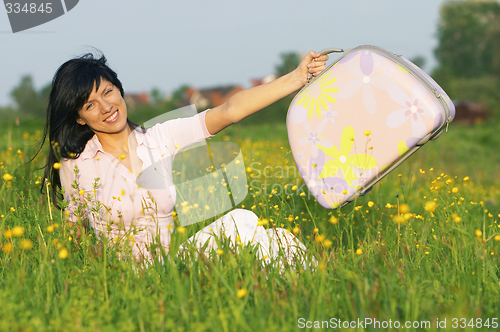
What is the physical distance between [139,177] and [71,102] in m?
0.72

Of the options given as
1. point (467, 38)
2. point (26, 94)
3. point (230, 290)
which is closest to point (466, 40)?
point (467, 38)

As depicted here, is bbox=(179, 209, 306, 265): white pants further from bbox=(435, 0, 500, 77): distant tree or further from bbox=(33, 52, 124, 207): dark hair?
bbox=(435, 0, 500, 77): distant tree

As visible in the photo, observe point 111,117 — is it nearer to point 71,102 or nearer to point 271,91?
point 71,102

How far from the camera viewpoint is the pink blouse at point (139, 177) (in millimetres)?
2871

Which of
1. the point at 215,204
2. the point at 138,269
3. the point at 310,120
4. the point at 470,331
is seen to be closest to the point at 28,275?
the point at 138,269

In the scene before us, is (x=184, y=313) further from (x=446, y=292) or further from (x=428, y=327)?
(x=446, y=292)

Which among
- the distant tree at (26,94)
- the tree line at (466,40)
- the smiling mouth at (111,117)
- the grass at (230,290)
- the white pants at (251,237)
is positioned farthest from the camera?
the distant tree at (26,94)

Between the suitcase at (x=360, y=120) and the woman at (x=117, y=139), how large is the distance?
8.6 inches

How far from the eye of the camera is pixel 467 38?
208 ft

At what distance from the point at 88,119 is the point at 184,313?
181 cm

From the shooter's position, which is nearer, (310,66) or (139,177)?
(310,66)

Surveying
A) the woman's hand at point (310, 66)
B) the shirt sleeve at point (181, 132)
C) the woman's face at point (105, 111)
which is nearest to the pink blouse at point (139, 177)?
the shirt sleeve at point (181, 132)

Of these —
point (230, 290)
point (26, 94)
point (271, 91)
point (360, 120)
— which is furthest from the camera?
point (26, 94)

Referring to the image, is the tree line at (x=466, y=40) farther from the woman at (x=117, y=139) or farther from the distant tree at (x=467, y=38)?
Answer: the woman at (x=117, y=139)
